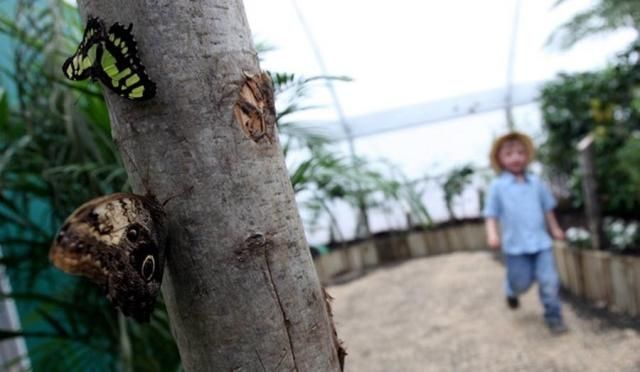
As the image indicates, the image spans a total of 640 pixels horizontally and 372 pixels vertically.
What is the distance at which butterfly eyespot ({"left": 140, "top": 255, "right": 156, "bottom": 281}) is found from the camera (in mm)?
432

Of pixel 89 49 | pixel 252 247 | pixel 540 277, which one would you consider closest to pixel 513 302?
pixel 540 277

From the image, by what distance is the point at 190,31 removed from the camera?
1.54 feet

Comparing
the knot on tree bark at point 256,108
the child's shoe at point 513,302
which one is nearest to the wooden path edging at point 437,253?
the child's shoe at point 513,302

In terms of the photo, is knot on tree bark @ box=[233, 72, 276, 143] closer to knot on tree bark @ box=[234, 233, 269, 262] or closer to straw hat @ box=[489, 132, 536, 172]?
knot on tree bark @ box=[234, 233, 269, 262]

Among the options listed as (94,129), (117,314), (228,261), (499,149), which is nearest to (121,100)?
(228,261)

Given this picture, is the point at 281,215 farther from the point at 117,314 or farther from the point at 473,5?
the point at 473,5

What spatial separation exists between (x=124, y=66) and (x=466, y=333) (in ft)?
10.2

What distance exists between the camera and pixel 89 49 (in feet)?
1.62

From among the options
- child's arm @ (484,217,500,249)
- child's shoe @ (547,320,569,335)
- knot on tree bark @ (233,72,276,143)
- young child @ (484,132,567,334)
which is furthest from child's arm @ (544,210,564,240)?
knot on tree bark @ (233,72,276,143)

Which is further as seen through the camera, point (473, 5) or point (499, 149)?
point (473, 5)

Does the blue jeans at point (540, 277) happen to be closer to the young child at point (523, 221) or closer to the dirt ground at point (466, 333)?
the young child at point (523, 221)

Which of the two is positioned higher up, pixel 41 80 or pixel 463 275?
pixel 41 80

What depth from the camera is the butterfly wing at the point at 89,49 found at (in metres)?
0.49

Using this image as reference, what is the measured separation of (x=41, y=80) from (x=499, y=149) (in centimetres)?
257
